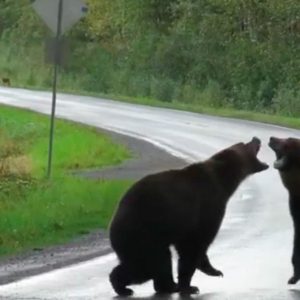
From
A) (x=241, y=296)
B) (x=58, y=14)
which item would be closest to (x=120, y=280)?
(x=241, y=296)

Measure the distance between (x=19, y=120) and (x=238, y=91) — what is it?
14.5 m

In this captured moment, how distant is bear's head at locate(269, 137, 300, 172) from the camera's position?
10516 millimetres

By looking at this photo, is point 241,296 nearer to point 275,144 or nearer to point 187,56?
point 275,144

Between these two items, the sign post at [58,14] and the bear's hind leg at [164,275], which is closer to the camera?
the bear's hind leg at [164,275]

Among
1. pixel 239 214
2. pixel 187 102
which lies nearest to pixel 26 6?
pixel 187 102

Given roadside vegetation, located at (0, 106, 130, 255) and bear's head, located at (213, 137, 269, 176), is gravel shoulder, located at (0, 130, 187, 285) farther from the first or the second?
bear's head, located at (213, 137, 269, 176)

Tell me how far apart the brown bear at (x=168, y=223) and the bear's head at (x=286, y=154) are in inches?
16.5

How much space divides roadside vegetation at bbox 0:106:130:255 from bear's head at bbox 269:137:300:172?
14.0ft

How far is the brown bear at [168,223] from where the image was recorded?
10.1 m

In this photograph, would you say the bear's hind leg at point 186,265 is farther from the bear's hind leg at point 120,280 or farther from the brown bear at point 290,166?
the brown bear at point 290,166

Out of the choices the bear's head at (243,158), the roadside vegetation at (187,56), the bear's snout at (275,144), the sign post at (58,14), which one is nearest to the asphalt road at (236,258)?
the bear's head at (243,158)

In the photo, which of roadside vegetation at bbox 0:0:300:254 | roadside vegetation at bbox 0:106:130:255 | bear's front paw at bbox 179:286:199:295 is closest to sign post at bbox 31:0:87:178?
roadside vegetation at bbox 0:106:130:255

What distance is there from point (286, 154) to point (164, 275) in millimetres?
1376

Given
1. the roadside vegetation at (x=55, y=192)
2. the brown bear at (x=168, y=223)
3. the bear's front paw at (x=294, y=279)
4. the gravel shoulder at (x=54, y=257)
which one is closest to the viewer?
the brown bear at (x=168, y=223)
